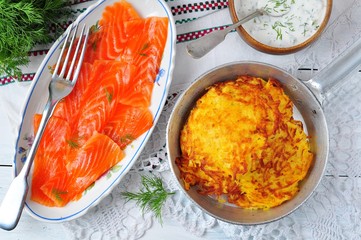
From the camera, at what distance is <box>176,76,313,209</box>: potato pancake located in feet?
7.95

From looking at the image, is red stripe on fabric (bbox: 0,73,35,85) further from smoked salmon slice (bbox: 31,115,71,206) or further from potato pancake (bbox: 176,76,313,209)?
potato pancake (bbox: 176,76,313,209)

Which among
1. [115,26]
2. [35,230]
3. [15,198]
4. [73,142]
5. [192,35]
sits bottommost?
[35,230]

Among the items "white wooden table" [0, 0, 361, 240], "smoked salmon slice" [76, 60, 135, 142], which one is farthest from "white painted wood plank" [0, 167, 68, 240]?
"smoked salmon slice" [76, 60, 135, 142]

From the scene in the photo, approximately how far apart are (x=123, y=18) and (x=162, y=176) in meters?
0.80

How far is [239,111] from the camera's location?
97.0 inches

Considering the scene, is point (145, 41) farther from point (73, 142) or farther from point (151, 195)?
point (151, 195)

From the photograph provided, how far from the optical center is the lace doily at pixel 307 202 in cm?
279

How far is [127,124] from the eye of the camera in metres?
2.72

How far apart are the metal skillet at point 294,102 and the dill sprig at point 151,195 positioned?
0.20 m

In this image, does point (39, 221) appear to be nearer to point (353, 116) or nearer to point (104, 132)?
point (104, 132)

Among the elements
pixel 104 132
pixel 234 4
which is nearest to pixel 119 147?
pixel 104 132

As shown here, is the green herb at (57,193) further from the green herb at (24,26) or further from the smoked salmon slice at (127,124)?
the green herb at (24,26)

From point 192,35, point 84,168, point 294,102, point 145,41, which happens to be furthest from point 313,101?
point 84,168

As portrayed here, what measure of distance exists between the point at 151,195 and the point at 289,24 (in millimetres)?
1057
